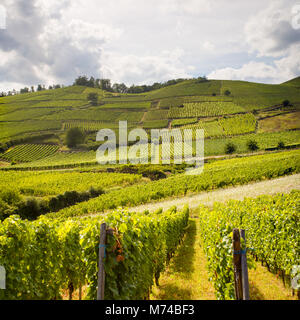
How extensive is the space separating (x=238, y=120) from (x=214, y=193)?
5937 centimetres

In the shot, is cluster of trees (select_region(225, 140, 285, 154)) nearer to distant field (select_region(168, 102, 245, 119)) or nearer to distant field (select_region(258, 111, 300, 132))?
distant field (select_region(258, 111, 300, 132))

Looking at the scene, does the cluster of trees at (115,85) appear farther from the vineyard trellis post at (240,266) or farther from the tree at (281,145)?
the vineyard trellis post at (240,266)

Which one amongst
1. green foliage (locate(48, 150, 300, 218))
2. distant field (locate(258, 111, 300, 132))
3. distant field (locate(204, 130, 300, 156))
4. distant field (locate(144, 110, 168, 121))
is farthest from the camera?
distant field (locate(144, 110, 168, 121))

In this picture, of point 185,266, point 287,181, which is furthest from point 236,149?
point 185,266

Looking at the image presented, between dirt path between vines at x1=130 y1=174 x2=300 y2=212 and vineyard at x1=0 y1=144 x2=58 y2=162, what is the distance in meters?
42.9

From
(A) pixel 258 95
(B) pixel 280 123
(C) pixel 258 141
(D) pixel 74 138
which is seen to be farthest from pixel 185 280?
(A) pixel 258 95

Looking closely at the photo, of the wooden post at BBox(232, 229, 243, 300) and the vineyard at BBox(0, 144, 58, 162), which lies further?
the vineyard at BBox(0, 144, 58, 162)

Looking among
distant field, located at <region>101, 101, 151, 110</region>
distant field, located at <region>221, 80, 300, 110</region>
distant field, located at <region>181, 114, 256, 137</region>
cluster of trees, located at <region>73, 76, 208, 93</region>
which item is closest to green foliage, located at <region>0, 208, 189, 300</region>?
distant field, located at <region>181, 114, 256, 137</region>

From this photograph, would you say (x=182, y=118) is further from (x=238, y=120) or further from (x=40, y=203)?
A: (x=40, y=203)

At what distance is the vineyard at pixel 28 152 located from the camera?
5409cm

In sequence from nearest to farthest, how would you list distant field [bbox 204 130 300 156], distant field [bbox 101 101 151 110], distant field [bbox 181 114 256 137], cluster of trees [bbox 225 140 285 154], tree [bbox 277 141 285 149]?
tree [bbox 277 141 285 149] < cluster of trees [bbox 225 140 285 154] < distant field [bbox 204 130 300 156] < distant field [bbox 181 114 256 137] < distant field [bbox 101 101 151 110]

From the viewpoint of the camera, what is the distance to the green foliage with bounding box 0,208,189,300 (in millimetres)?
4066

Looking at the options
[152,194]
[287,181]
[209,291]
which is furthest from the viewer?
[152,194]
